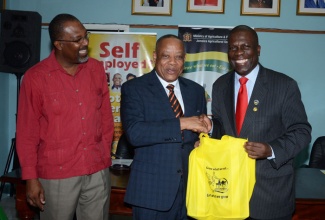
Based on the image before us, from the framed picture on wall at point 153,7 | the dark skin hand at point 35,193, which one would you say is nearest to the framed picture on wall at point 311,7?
the framed picture on wall at point 153,7

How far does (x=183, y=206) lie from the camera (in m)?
2.25

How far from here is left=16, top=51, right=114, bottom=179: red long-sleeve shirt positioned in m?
2.20

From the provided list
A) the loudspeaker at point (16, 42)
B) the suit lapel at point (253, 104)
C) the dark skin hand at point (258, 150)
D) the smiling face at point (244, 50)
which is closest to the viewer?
the dark skin hand at point (258, 150)

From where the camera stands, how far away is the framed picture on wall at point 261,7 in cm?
515

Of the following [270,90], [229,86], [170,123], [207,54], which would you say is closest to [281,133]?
[270,90]

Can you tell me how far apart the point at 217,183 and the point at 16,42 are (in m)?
3.70

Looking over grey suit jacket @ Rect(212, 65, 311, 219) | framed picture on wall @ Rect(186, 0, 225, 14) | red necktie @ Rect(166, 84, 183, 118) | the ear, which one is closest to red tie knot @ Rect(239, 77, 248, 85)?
grey suit jacket @ Rect(212, 65, 311, 219)

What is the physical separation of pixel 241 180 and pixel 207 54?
3440mm

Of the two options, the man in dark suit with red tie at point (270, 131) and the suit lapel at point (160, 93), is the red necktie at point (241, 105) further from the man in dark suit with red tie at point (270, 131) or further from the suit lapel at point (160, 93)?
the suit lapel at point (160, 93)

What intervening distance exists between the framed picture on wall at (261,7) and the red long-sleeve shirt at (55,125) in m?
3.55

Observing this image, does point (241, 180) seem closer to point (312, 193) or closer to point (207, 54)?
point (312, 193)

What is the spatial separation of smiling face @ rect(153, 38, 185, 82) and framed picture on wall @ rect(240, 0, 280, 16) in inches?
130

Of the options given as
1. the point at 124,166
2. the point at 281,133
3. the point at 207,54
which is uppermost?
the point at 207,54

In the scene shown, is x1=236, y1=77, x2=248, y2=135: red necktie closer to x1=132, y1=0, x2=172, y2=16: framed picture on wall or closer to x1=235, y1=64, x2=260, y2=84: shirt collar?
x1=235, y1=64, x2=260, y2=84: shirt collar
